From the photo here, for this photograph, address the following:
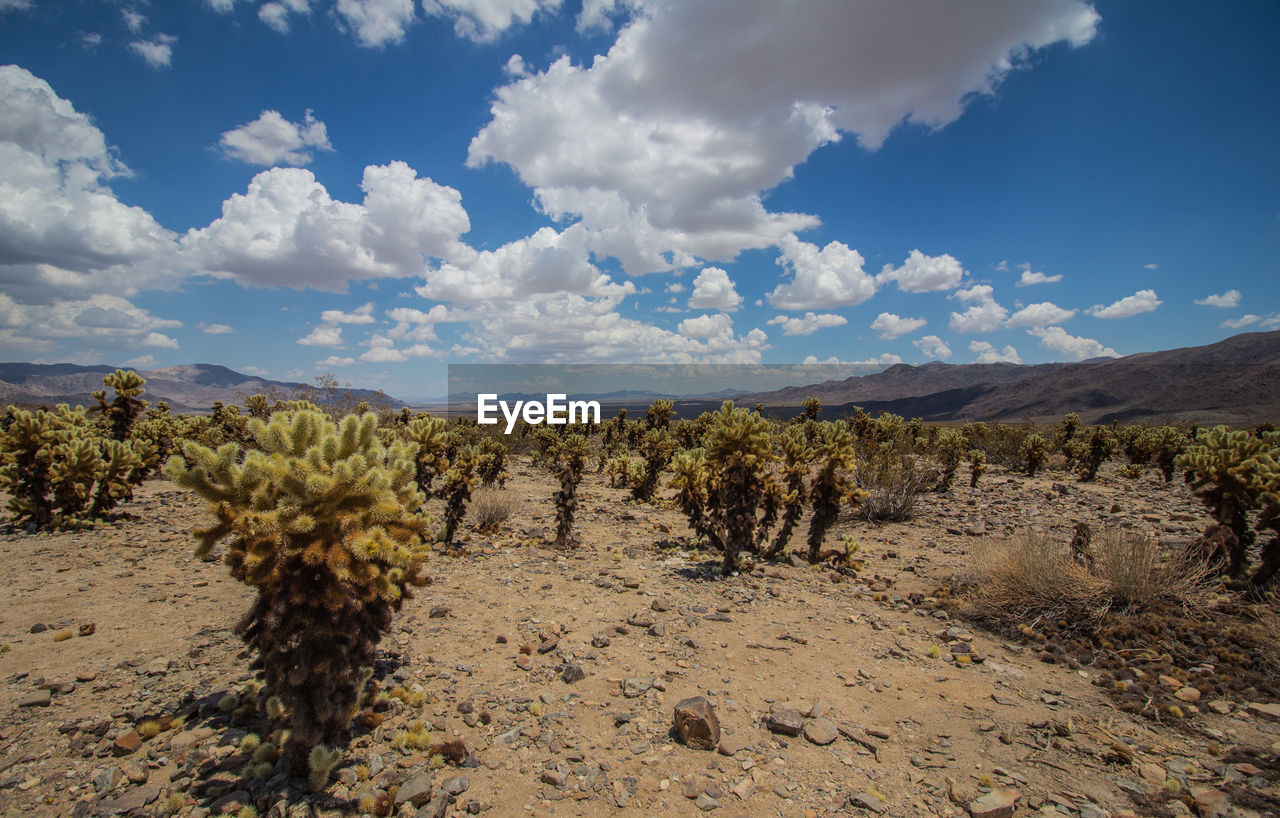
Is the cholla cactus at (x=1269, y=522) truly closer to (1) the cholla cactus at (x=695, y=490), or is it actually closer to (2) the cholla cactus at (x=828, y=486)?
(2) the cholla cactus at (x=828, y=486)

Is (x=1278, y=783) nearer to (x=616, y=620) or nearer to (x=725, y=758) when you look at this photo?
(x=725, y=758)

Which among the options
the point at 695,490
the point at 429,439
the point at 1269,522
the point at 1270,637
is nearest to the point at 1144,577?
the point at 1270,637

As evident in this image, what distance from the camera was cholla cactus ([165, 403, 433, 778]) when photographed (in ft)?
12.6

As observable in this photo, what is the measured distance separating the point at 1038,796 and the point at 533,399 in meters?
29.5

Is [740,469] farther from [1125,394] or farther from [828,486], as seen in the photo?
[1125,394]

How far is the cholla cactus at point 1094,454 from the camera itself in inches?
871

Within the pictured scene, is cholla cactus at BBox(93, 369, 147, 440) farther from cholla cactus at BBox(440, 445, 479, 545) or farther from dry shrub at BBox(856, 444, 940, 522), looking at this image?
dry shrub at BBox(856, 444, 940, 522)

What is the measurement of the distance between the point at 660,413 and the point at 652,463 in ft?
37.8

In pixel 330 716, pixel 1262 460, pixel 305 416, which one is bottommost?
pixel 330 716

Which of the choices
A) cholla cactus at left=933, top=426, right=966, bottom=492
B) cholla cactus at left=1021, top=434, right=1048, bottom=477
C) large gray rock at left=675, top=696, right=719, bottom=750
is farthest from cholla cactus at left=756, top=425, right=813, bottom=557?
cholla cactus at left=1021, top=434, right=1048, bottom=477

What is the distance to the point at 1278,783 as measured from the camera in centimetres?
427

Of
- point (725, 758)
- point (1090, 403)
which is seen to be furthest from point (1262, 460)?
point (1090, 403)

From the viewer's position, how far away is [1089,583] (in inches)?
306

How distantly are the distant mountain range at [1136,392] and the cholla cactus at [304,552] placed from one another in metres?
73.5
